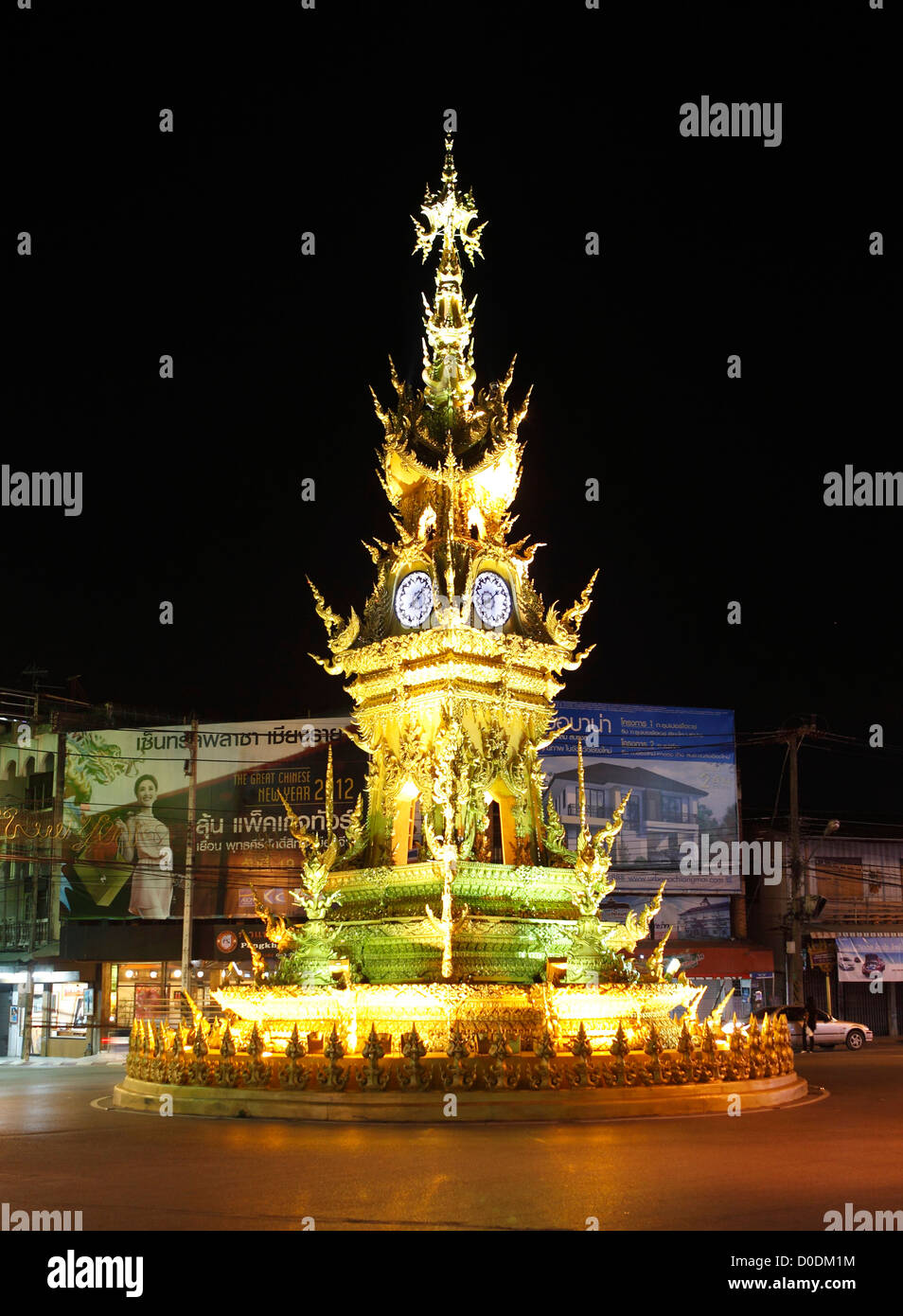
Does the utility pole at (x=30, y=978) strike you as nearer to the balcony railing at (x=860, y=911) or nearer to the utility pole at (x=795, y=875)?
the utility pole at (x=795, y=875)

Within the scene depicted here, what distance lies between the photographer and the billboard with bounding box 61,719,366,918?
46.6m

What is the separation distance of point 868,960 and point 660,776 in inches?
424

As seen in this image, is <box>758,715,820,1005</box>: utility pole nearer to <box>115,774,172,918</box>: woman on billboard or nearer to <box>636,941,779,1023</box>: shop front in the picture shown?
<box>636,941,779,1023</box>: shop front

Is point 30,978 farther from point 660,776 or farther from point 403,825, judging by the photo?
point 403,825

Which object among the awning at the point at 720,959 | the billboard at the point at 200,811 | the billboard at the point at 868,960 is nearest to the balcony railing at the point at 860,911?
the billboard at the point at 868,960

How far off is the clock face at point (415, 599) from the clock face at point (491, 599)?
0.84 meters

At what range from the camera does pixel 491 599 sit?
22.3m

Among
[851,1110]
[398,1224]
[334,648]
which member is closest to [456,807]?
[334,648]

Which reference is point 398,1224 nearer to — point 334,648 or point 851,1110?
point 851,1110

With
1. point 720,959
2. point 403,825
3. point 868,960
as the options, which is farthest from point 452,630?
point 868,960

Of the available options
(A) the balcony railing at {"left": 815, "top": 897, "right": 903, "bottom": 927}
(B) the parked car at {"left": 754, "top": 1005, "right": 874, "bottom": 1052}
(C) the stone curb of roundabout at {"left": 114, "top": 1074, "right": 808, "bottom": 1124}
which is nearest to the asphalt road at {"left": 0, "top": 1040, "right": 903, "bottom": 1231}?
(C) the stone curb of roundabout at {"left": 114, "top": 1074, "right": 808, "bottom": 1124}

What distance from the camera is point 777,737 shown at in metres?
44.2

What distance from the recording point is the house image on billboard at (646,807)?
4800 centimetres

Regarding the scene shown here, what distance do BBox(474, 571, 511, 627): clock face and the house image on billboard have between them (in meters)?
26.2
